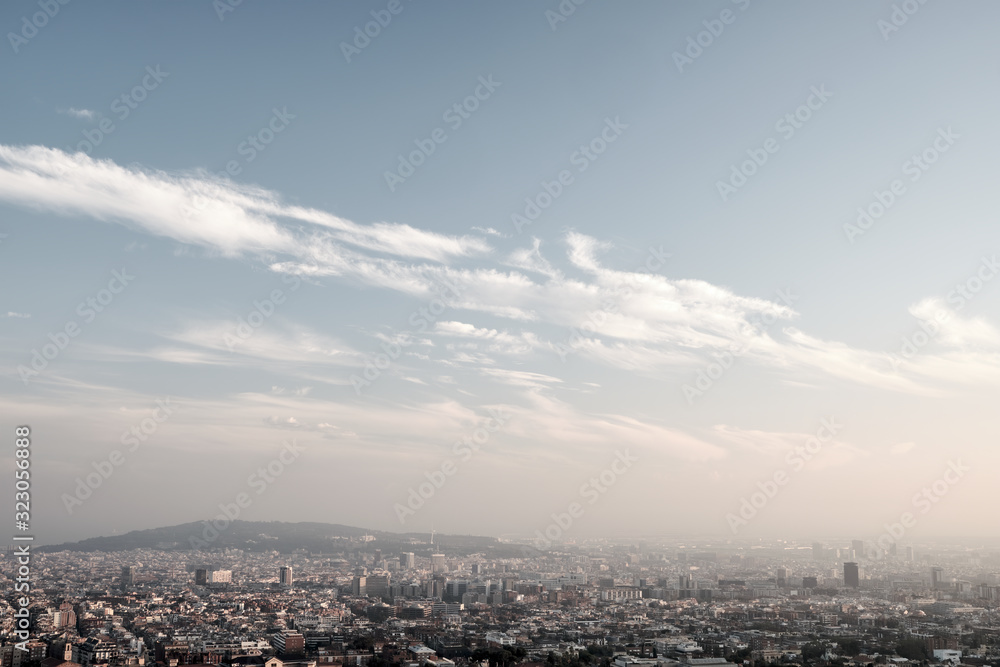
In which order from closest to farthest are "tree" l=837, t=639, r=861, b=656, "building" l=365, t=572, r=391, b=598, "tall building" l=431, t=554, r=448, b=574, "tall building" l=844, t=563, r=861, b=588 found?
"tree" l=837, t=639, r=861, b=656, "building" l=365, t=572, r=391, b=598, "tall building" l=844, t=563, r=861, b=588, "tall building" l=431, t=554, r=448, b=574

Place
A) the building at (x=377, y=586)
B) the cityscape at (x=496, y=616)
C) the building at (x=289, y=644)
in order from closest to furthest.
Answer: the cityscape at (x=496, y=616) → the building at (x=289, y=644) → the building at (x=377, y=586)

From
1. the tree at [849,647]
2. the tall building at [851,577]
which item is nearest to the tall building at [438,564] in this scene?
the tall building at [851,577]

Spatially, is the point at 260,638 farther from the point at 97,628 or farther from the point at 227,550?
the point at 227,550

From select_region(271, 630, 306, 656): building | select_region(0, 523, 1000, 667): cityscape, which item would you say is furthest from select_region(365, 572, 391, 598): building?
select_region(271, 630, 306, 656): building

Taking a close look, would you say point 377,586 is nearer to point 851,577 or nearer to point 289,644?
point 289,644

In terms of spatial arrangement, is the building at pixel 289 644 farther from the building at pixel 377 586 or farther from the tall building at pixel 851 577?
the tall building at pixel 851 577

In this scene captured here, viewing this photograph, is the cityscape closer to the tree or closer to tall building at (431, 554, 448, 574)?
the tree

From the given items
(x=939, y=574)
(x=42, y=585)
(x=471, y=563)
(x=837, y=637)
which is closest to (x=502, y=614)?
(x=837, y=637)
